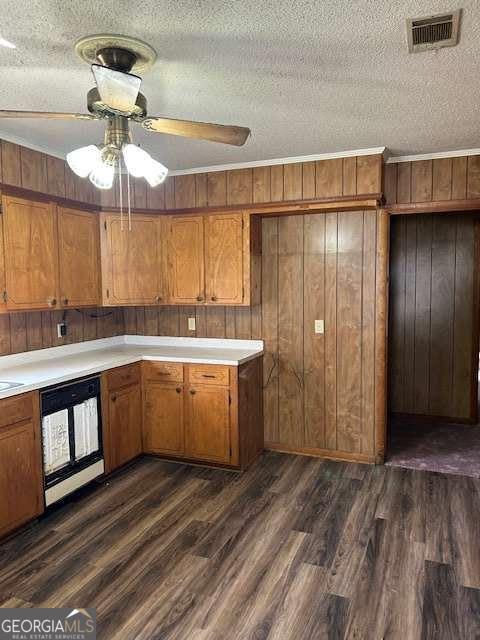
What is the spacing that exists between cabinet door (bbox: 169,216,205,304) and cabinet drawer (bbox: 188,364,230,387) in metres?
0.63

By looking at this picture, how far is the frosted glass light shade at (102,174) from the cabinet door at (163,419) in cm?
207

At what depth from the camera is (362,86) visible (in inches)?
91.4

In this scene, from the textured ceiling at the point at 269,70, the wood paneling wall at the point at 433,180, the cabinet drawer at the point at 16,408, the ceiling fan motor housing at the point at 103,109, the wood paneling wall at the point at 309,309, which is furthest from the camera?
the wood paneling wall at the point at 309,309

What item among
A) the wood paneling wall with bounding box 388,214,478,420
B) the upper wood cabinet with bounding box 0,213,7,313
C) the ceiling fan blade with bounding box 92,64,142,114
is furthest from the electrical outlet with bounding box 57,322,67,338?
the wood paneling wall with bounding box 388,214,478,420

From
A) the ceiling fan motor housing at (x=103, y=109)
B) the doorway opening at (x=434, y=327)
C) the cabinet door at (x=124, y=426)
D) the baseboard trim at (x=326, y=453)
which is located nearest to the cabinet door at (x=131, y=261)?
the cabinet door at (x=124, y=426)

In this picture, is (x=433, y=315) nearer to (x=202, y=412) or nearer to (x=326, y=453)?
(x=326, y=453)

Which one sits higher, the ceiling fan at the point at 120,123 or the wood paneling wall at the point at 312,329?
the ceiling fan at the point at 120,123

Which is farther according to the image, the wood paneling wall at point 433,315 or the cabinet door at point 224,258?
the wood paneling wall at point 433,315

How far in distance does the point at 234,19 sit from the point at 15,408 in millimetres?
2307

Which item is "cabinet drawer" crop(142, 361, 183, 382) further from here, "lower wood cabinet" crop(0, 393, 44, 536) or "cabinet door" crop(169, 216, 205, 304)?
"lower wood cabinet" crop(0, 393, 44, 536)

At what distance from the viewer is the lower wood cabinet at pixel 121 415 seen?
11.5 ft

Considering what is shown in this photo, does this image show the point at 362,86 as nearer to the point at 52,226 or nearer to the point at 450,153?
the point at 450,153

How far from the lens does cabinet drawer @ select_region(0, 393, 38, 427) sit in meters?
2.62

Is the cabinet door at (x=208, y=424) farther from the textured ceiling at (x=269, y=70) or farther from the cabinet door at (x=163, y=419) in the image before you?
the textured ceiling at (x=269, y=70)
